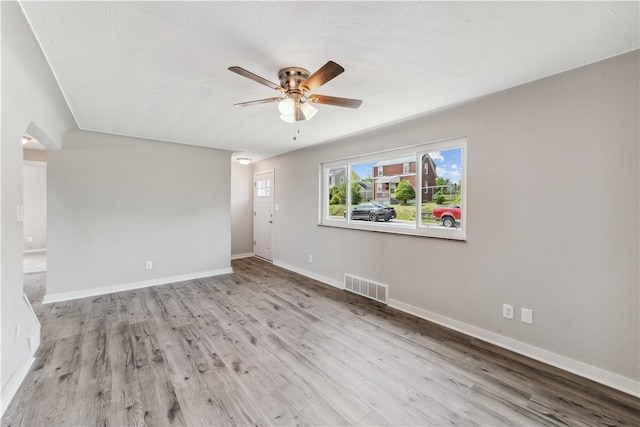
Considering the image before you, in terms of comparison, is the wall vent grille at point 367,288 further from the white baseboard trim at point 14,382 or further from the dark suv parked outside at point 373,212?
the white baseboard trim at point 14,382

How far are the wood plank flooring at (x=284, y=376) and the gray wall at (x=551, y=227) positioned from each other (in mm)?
→ 252

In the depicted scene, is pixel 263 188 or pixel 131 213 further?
pixel 263 188

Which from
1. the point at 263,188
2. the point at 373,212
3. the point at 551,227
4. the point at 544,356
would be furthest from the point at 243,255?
the point at 551,227

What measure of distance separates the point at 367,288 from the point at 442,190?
1675 millimetres

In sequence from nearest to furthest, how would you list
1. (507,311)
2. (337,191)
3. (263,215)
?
(507,311) < (337,191) < (263,215)

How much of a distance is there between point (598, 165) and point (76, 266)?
5845 millimetres

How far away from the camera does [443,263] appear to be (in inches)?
114

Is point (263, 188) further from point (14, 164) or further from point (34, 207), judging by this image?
point (34, 207)

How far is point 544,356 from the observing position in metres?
2.21

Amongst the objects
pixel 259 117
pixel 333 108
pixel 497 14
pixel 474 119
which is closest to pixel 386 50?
pixel 497 14

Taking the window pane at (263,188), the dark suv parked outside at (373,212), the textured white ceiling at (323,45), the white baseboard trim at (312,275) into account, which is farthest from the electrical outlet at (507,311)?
the window pane at (263,188)

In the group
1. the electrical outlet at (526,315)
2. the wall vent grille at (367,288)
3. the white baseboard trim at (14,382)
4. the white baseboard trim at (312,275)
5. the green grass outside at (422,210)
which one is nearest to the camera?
the white baseboard trim at (14,382)

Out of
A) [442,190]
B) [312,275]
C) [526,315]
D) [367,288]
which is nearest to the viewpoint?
[526,315]

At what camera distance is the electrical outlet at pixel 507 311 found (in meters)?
2.39
